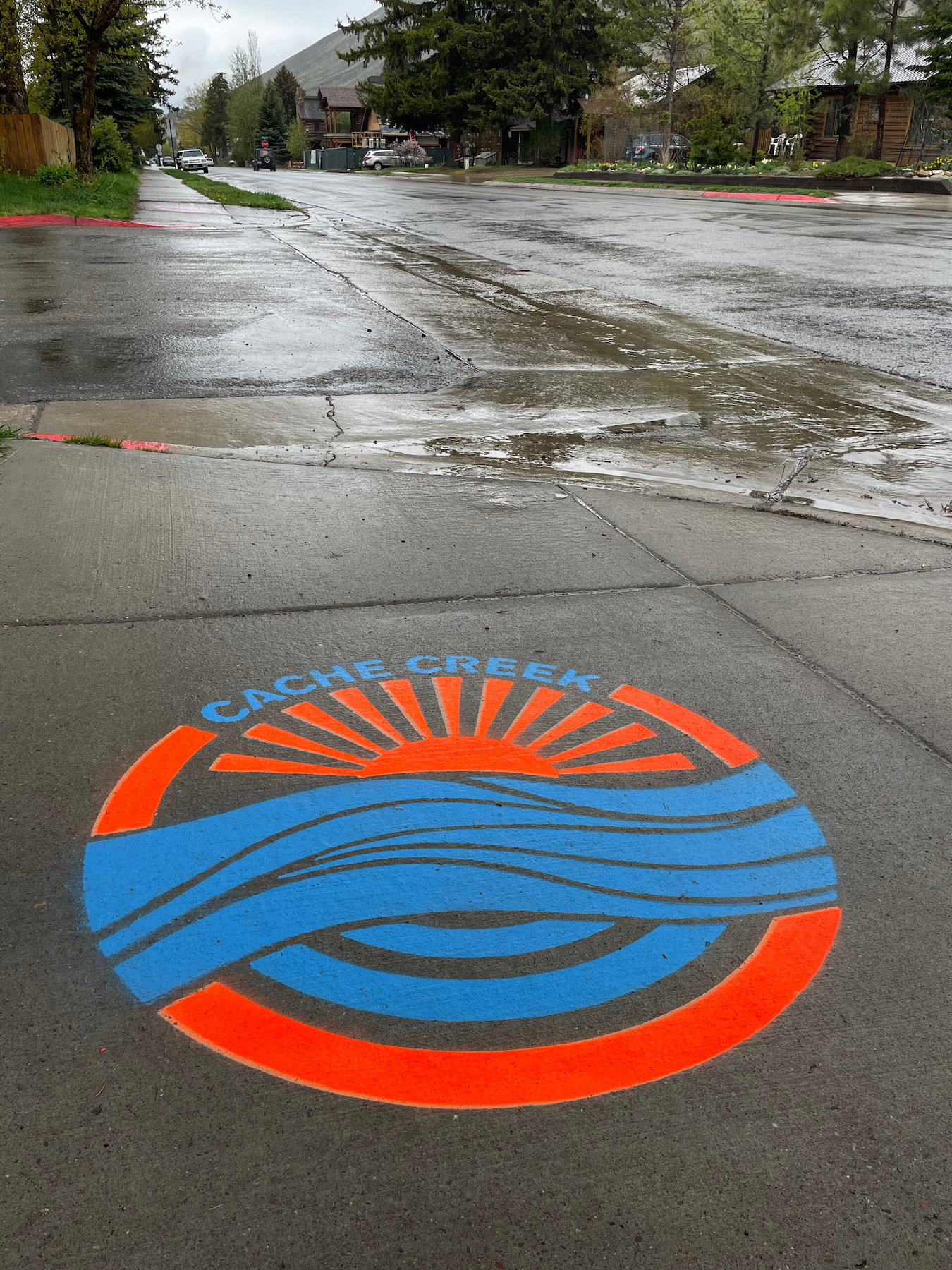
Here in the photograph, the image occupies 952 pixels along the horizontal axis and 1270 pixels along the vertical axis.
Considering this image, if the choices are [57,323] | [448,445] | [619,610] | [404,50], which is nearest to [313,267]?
[57,323]

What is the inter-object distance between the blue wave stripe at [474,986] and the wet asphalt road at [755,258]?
759cm

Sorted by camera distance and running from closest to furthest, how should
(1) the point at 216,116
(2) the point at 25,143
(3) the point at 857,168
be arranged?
1. (2) the point at 25,143
2. (3) the point at 857,168
3. (1) the point at 216,116

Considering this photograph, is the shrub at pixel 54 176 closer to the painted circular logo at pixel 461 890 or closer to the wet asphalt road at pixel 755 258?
the wet asphalt road at pixel 755 258

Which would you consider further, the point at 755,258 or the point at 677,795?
the point at 755,258

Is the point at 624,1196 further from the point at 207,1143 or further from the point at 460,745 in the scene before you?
the point at 460,745

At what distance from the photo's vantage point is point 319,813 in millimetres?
2654

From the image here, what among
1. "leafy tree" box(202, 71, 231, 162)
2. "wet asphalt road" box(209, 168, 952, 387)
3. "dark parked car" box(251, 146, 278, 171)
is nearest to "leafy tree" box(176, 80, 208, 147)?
"leafy tree" box(202, 71, 231, 162)

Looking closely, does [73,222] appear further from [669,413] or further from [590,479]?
[590,479]

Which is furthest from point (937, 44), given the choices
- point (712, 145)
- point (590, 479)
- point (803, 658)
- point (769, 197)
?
point (803, 658)

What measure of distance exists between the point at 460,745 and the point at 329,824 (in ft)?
1.80

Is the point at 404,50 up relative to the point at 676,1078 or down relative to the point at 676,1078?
up

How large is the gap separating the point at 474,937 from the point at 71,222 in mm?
22085

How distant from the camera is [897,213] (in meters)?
25.7

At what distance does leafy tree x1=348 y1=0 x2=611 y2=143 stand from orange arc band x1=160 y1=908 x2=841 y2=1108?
6278cm
